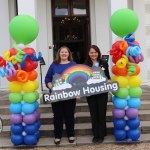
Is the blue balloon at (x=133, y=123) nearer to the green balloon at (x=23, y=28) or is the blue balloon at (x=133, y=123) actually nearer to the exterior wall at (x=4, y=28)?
the green balloon at (x=23, y=28)

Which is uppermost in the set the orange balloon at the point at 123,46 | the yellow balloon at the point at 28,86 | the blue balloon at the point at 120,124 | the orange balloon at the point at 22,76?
the orange balloon at the point at 123,46

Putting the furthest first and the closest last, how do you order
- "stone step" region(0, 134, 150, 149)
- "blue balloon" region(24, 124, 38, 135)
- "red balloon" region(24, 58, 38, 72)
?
"stone step" region(0, 134, 150, 149)
"blue balloon" region(24, 124, 38, 135)
"red balloon" region(24, 58, 38, 72)

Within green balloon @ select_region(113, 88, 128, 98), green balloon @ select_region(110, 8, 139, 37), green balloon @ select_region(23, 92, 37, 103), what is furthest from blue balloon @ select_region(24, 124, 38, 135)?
green balloon @ select_region(110, 8, 139, 37)

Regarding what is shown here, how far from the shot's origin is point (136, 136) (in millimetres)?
5461

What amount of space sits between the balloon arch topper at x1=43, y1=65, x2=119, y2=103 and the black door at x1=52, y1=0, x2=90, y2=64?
4046 millimetres

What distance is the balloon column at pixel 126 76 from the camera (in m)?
5.21

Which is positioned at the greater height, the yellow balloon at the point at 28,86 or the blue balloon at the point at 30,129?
the yellow balloon at the point at 28,86

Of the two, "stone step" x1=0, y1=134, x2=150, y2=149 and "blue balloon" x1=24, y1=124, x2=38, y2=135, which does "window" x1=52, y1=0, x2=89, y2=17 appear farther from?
"blue balloon" x1=24, y1=124, x2=38, y2=135

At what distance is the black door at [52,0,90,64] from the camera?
919cm

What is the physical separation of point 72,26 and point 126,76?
14.5ft

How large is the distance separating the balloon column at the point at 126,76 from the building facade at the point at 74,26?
304 cm

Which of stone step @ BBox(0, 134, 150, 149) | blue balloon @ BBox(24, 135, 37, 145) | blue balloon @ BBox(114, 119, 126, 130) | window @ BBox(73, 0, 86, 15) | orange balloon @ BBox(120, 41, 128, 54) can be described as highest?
window @ BBox(73, 0, 86, 15)

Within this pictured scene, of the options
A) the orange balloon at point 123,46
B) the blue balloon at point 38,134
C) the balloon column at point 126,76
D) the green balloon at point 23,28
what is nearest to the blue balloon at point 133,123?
the balloon column at point 126,76

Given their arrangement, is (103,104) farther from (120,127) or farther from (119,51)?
(119,51)
